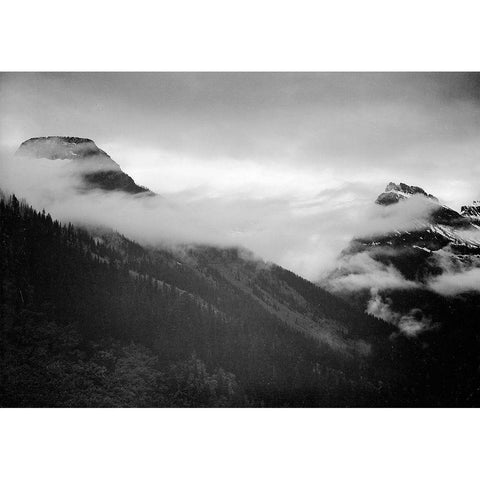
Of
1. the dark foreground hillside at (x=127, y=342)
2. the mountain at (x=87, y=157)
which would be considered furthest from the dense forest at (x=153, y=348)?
the mountain at (x=87, y=157)

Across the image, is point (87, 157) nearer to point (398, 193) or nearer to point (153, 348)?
point (153, 348)

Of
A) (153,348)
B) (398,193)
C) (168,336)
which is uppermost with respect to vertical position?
(398,193)

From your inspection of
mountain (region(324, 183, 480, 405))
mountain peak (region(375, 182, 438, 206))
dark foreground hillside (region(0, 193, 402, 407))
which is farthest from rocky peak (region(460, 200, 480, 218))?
dark foreground hillside (region(0, 193, 402, 407))

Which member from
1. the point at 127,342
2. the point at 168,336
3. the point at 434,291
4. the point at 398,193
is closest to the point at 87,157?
the point at 127,342

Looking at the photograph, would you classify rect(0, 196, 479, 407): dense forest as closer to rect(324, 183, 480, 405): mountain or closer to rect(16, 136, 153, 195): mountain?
rect(324, 183, 480, 405): mountain

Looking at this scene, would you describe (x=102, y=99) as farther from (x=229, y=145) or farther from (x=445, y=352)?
(x=445, y=352)

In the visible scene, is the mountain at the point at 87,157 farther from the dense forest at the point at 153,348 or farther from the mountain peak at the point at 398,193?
the mountain peak at the point at 398,193

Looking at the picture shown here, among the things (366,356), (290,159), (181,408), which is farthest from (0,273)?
(366,356)
